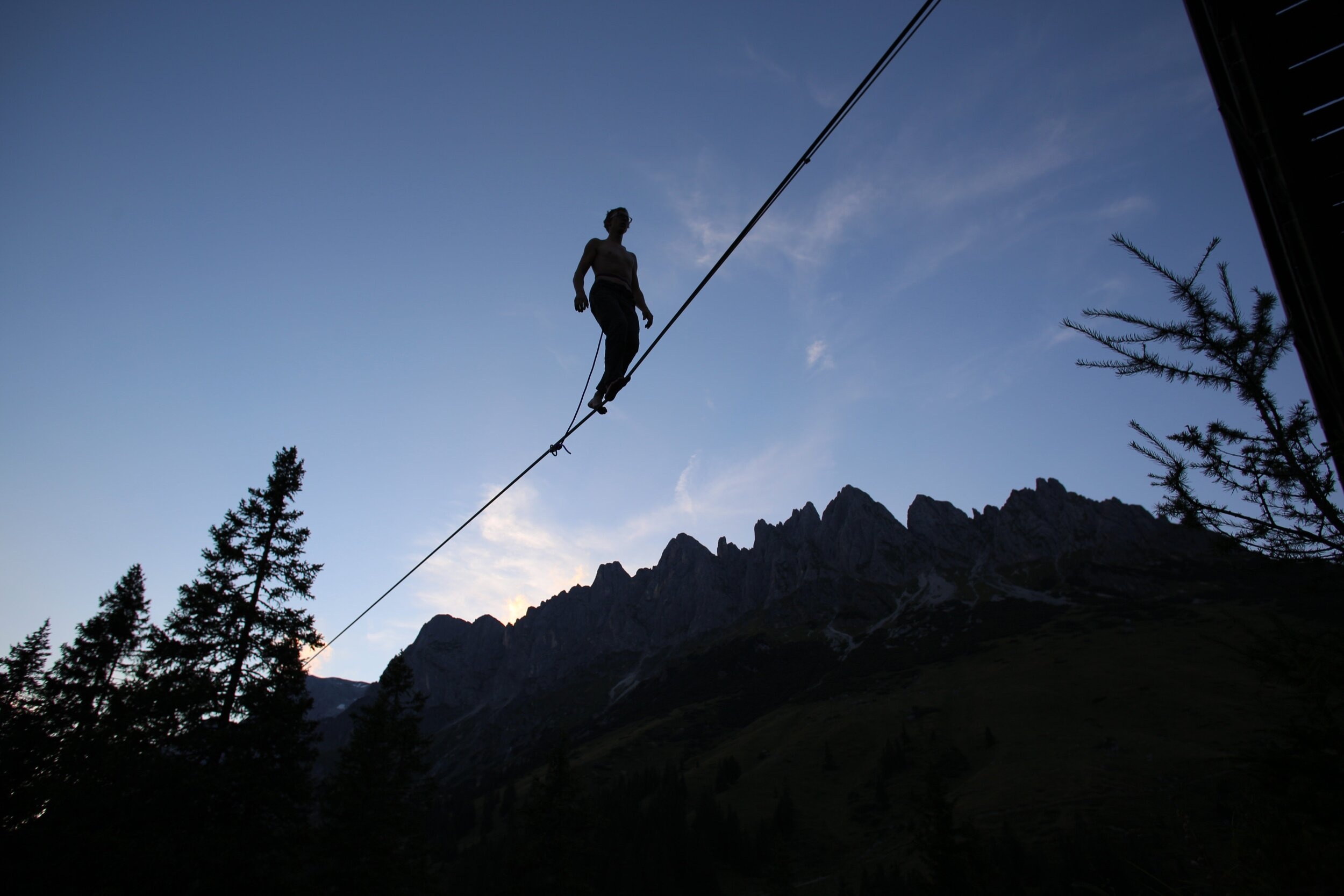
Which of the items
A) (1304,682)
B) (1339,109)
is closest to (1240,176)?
(1339,109)

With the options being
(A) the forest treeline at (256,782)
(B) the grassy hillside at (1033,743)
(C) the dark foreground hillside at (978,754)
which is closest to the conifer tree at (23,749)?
(A) the forest treeline at (256,782)

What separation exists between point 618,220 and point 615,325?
1.63 metres

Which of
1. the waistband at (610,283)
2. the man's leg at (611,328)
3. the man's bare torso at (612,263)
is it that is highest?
the man's bare torso at (612,263)

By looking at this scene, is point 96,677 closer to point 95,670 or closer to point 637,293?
point 95,670

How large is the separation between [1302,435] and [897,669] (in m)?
160

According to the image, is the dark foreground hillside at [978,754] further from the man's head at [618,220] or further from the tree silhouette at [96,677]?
the tree silhouette at [96,677]

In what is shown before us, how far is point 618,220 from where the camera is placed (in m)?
8.59

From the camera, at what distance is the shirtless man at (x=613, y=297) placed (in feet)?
A: 26.1

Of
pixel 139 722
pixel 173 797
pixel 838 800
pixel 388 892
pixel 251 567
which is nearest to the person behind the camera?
pixel 173 797

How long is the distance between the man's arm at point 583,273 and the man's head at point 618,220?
0.90ft

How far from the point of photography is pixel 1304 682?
8258 mm

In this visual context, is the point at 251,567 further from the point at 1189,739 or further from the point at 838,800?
the point at 1189,739

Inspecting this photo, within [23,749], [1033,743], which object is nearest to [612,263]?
[23,749]

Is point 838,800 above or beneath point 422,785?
beneath
